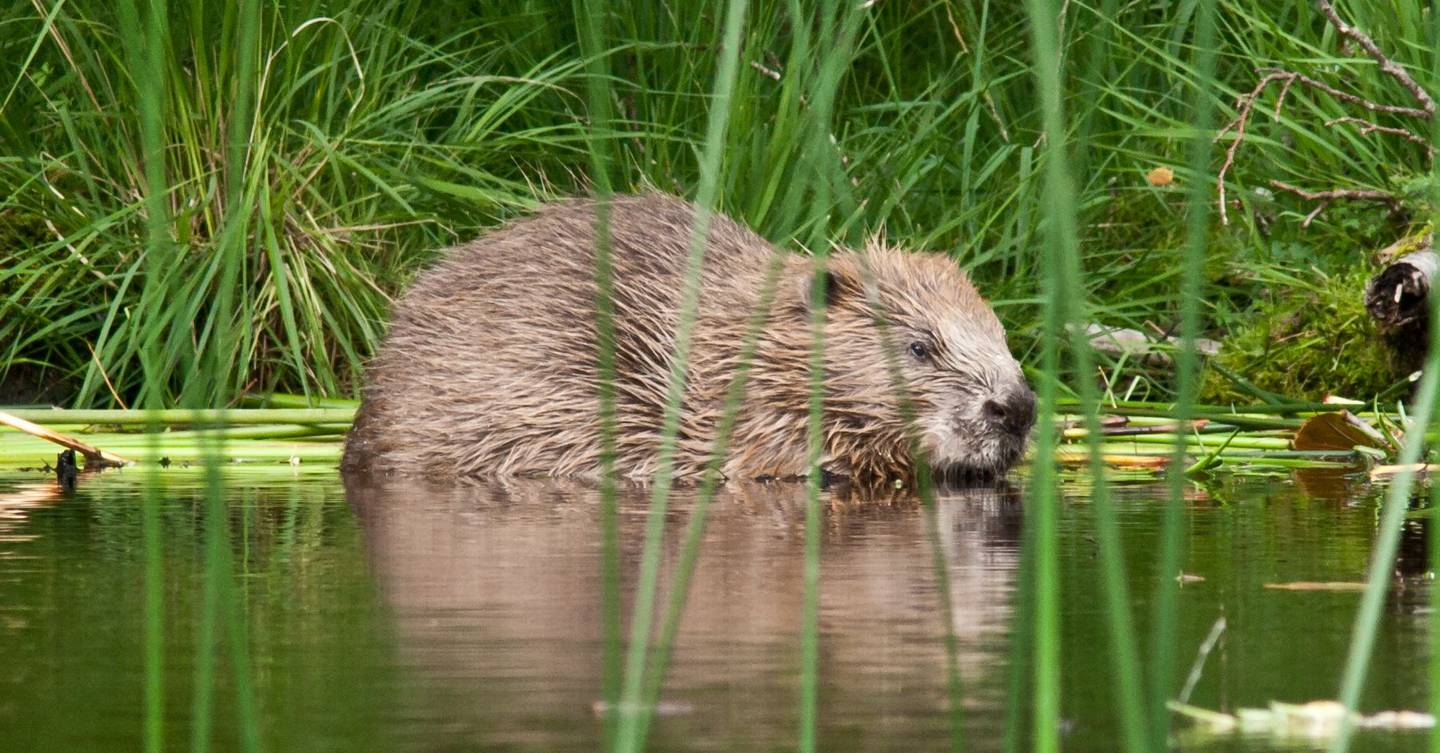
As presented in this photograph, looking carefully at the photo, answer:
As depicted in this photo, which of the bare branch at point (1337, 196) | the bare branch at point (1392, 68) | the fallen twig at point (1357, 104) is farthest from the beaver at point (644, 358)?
the bare branch at point (1392, 68)

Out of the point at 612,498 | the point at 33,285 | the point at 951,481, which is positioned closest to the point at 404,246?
the point at 33,285

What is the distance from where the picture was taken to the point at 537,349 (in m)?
4.71

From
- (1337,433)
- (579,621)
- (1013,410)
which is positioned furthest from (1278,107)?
(579,621)

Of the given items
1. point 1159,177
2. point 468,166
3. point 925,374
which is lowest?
point 925,374

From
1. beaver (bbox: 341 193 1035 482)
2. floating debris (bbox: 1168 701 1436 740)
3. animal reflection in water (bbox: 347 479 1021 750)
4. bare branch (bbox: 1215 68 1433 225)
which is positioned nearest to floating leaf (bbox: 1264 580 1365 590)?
animal reflection in water (bbox: 347 479 1021 750)

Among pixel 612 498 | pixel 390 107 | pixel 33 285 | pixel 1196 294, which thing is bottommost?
pixel 612 498

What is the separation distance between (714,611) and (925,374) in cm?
221

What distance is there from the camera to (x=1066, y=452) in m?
4.79

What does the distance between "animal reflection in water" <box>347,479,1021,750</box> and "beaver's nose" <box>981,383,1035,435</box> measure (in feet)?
1.27

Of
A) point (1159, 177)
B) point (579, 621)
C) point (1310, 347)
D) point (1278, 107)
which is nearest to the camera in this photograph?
point (579, 621)

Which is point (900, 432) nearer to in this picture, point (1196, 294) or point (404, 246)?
point (404, 246)

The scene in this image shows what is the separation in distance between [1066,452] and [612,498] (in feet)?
11.6

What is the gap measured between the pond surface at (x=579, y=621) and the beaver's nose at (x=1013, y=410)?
0.42 metres

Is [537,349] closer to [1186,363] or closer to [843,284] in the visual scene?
[843,284]
